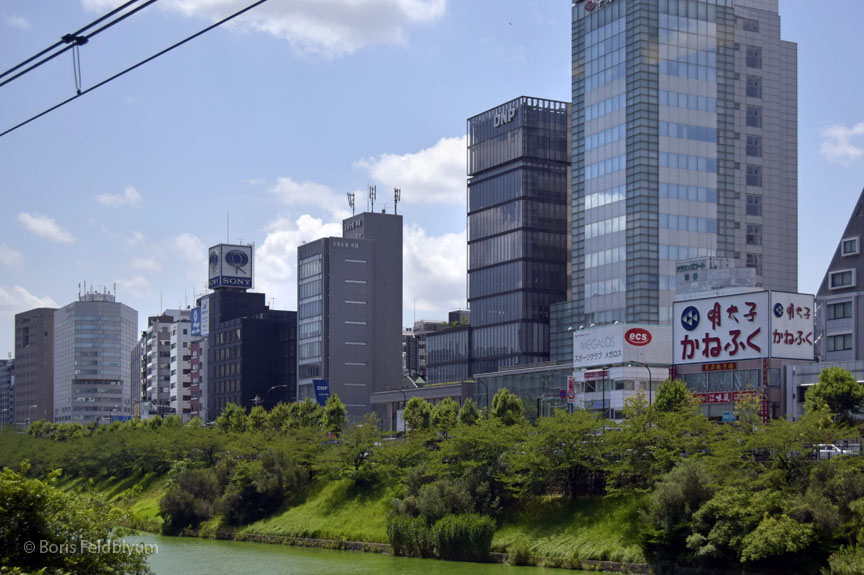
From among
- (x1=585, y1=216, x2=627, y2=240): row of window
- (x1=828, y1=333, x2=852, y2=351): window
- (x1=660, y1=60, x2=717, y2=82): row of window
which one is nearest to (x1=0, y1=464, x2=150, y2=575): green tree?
(x1=828, y1=333, x2=852, y2=351): window

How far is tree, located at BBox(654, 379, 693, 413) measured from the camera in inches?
3649

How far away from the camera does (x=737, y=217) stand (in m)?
165

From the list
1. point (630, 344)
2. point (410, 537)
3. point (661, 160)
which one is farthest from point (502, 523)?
point (661, 160)

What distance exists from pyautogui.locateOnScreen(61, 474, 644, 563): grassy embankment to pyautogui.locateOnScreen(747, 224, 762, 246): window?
293ft

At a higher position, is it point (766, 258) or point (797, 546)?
point (766, 258)

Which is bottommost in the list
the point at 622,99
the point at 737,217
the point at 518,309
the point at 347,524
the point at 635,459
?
the point at 347,524

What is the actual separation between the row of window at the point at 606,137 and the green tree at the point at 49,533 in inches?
4902

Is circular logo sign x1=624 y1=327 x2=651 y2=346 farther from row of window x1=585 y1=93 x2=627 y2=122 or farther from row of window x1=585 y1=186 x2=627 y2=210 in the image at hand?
row of window x1=585 y1=93 x2=627 y2=122

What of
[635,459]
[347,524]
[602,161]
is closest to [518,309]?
[602,161]

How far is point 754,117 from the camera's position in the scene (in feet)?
559

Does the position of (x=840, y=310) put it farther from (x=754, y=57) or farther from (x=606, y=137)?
(x=754, y=57)

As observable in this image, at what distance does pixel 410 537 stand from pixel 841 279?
7689 centimetres

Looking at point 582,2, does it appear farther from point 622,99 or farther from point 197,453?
point 197,453

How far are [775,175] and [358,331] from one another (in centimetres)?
7444
